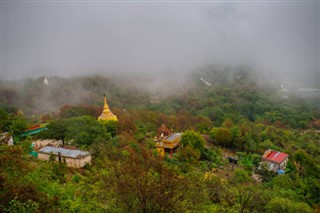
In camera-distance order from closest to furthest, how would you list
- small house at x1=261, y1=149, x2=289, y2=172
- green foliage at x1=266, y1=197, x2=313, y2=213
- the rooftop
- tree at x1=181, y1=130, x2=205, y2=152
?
green foliage at x1=266, y1=197, x2=313, y2=213
tree at x1=181, y1=130, x2=205, y2=152
small house at x1=261, y1=149, x2=289, y2=172
the rooftop

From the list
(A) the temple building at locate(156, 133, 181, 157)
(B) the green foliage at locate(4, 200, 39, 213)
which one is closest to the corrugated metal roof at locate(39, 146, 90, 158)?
(A) the temple building at locate(156, 133, 181, 157)

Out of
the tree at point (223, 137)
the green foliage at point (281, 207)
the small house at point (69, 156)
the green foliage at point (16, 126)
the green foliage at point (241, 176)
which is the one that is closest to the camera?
the green foliage at point (281, 207)

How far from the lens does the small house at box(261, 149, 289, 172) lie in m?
27.2

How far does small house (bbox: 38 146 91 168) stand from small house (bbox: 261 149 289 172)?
17528 mm

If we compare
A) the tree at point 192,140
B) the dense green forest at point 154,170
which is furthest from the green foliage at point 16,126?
the tree at point 192,140

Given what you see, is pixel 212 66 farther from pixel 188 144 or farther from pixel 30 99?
pixel 188 144

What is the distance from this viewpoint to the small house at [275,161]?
27.2 metres

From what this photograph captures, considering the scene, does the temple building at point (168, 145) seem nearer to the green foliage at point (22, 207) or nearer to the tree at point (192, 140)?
the tree at point (192, 140)

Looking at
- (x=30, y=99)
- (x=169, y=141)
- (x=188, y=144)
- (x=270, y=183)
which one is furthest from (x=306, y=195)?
(x=30, y=99)

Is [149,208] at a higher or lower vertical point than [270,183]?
higher

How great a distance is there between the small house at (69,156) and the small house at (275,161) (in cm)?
1753

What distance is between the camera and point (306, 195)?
20328mm

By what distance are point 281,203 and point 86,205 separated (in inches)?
413

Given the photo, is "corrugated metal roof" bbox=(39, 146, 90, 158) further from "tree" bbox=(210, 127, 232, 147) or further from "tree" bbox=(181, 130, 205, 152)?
"tree" bbox=(210, 127, 232, 147)
